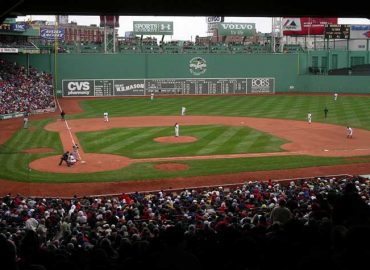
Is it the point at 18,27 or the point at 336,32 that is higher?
the point at 336,32

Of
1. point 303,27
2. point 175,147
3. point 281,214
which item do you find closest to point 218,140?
point 175,147

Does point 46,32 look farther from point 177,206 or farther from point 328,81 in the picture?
point 177,206

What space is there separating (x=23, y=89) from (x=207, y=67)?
2622 cm

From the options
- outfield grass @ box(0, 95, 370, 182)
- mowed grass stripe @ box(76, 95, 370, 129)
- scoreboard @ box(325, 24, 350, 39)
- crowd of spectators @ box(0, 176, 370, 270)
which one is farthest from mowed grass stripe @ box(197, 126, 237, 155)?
scoreboard @ box(325, 24, 350, 39)

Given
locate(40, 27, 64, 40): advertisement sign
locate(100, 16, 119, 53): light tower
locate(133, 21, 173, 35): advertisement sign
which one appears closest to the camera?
locate(40, 27, 64, 40): advertisement sign

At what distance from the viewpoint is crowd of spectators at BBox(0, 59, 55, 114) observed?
49.2 meters

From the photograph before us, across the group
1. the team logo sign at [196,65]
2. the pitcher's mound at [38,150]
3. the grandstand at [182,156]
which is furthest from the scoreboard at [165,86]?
the pitcher's mound at [38,150]

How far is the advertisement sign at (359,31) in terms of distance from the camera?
8194 cm

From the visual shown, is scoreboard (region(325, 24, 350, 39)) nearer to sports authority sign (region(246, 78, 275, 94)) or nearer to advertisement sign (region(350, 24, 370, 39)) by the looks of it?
advertisement sign (region(350, 24, 370, 39))

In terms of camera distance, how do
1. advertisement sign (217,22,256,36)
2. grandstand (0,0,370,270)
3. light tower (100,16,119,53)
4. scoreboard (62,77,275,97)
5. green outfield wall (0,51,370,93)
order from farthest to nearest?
advertisement sign (217,22,256,36) → light tower (100,16,119,53) → scoreboard (62,77,275,97) → green outfield wall (0,51,370,93) → grandstand (0,0,370,270)

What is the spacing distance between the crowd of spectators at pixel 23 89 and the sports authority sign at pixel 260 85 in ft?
91.1

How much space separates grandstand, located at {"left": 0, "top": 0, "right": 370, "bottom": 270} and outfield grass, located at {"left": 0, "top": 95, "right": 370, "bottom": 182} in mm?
166

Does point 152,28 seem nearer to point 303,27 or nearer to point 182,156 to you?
point 303,27

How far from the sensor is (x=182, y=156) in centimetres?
2930
